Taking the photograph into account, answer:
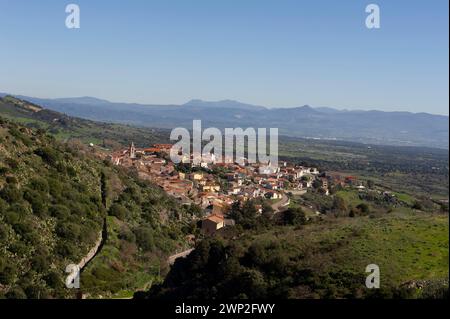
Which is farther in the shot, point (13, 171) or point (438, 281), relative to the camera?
point (13, 171)

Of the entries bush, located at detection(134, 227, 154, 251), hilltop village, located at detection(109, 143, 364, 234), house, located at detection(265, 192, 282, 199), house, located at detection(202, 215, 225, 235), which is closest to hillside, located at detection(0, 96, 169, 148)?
hilltop village, located at detection(109, 143, 364, 234)

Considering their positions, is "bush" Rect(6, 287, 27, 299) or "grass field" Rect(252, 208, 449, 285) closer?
"grass field" Rect(252, 208, 449, 285)

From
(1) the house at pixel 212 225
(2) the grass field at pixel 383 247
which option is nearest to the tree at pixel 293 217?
(1) the house at pixel 212 225

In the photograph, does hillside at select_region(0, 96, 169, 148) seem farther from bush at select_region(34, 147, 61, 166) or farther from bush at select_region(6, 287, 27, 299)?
bush at select_region(6, 287, 27, 299)

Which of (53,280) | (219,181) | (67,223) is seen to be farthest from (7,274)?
(219,181)

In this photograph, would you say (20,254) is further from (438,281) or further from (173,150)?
(173,150)

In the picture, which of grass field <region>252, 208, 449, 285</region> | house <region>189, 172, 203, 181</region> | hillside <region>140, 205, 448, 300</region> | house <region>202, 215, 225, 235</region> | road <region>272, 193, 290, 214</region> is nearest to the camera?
hillside <region>140, 205, 448, 300</region>
